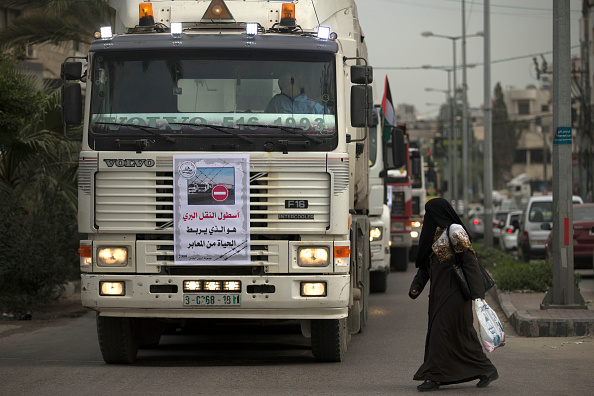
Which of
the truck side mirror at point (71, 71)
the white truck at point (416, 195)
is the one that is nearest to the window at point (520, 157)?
the white truck at point (416, 195)

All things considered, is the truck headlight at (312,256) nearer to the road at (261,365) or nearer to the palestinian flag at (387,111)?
the road at (261,365)

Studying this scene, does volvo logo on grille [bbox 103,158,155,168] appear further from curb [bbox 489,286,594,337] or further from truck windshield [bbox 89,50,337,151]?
curb [bbox 489,286,594,337]

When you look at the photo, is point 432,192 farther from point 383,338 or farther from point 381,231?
point 383,338

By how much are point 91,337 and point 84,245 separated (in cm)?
395

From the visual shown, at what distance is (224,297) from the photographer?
895 cm

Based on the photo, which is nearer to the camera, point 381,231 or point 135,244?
point 135,244

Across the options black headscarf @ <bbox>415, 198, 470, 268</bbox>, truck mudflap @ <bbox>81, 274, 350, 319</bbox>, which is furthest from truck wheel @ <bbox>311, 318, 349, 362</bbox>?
black headscarf @ <bbox>415, 198, 470, 268</bbox>

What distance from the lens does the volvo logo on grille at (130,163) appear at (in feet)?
29.2

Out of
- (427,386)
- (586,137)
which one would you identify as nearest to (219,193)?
(427,386)

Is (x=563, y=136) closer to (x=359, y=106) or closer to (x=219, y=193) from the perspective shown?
(x=359, y=106)

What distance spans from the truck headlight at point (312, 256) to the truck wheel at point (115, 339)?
1999 mm

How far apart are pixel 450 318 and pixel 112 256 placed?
3178 mm

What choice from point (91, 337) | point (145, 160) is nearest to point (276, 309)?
point (145, 160)

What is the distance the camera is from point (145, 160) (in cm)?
891
